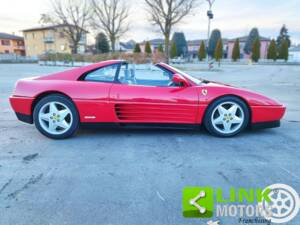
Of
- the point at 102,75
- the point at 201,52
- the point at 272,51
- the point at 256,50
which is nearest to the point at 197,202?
the point at 102,75

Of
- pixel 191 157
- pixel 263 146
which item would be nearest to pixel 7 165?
pixel 191 157

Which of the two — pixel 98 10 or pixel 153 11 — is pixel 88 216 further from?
pixel 98 10

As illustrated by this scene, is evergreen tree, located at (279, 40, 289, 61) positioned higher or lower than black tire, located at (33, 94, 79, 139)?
higher

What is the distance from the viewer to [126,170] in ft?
7.64

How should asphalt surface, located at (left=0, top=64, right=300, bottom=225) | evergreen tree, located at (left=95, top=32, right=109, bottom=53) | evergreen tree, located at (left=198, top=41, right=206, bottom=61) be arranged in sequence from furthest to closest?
evergreen tree, located at (left=198, top=41, right=206, bottom=61) → evergreen tree, located at (left=95, top=32, right=109, bottom=53) → asphalt surface, located at (left=0, top=64, right=300, bottom=225)

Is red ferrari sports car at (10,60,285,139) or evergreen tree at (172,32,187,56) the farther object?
evergreen tree at (172,32,187,56)

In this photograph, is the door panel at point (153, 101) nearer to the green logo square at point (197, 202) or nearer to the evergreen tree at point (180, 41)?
the green logo square at point (197, 202)

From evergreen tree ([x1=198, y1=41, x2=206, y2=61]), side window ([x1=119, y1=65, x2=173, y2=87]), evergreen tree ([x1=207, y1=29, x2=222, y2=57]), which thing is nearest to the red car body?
side window ([x1=119, y1=65, x2=173, y2=87])

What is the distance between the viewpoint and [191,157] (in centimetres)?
262

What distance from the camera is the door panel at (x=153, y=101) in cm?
306

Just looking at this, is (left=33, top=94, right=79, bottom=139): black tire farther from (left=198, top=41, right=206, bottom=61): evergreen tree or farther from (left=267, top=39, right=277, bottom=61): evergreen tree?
(left=267, top=39, right=277, bottom=61): evergreen tree

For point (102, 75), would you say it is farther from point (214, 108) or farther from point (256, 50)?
point (256, 50)

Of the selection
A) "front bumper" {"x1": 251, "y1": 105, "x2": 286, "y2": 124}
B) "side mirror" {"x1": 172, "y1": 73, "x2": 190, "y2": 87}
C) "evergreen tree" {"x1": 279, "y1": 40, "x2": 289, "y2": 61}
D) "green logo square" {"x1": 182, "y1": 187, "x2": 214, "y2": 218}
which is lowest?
"green logo square" {"x1": 182, "y1": 187, "x2": 214, "y2": 218}

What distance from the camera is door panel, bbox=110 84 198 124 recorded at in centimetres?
306
